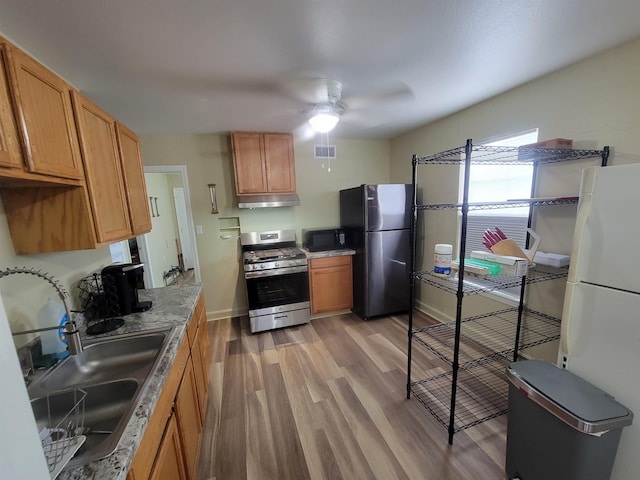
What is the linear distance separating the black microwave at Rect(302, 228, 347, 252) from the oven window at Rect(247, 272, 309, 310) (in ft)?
1.53

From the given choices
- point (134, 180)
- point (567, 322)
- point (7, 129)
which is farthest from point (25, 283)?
point (567, 322)

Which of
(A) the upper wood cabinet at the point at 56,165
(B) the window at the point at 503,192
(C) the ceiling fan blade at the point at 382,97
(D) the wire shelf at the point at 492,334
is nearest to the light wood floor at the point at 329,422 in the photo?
(D) the wire shelf at the point at 492,334

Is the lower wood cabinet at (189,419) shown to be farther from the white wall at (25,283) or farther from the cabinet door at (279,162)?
the cabinet door at (279,162)

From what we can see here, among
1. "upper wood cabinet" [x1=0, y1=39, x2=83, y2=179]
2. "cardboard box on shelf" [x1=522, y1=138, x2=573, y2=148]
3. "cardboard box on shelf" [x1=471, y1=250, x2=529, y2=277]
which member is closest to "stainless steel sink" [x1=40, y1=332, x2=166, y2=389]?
"upper wood cabinet" [x1=0, y1=39, x2=83, y2=179]

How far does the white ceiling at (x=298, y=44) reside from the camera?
3.91 ft

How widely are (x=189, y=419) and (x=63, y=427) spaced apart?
0.57 m

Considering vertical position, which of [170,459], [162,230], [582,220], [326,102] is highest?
[326,102]

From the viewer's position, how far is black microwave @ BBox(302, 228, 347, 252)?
3404 mm

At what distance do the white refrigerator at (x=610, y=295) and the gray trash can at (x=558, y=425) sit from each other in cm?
9

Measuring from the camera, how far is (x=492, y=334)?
247 cm

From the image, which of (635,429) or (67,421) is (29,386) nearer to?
(67,421)

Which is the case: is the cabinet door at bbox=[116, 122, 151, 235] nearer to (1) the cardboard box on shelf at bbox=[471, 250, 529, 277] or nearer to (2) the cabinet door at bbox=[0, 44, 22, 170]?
(2) the cabinet door at bbox=[0, 44, 22, 170]

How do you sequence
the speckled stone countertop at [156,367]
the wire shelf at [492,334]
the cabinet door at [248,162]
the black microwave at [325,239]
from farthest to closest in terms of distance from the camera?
1. the black microwave at [325,239]
2. the cabinet door at [248,162]
3. the wire shelf at [492,334]
4. the speckled stone countertop at [156,367]

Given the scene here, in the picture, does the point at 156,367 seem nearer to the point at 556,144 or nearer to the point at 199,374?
the point at 199,374
